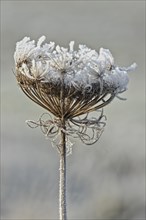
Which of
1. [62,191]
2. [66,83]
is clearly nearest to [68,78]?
[66,83]

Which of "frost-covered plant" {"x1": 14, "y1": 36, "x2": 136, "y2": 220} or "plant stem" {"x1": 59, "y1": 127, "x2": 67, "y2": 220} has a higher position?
"frost-covered plant" {"x1": 14, "y1": 36, "x2": 136, "y2": 220}

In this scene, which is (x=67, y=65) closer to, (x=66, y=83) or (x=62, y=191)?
(x=66, y=83)

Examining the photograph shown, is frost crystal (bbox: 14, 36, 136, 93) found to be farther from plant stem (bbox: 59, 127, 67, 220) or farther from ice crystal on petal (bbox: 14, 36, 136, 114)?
plant stem (bbox: 59, 127, 67, 220)

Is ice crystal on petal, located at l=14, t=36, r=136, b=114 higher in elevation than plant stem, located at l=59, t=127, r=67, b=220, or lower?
higher

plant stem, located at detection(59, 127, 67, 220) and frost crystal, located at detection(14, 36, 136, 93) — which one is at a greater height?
frost crystal, located at detection(14, 36, 136, 93)

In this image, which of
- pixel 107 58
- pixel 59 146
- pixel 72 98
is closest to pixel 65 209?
pixel 59 146

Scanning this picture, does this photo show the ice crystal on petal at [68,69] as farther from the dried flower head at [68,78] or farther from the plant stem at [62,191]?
the plant stem at [62,191]

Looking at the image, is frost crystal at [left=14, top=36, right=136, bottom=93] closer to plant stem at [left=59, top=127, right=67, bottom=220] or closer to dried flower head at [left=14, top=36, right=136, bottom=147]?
dried flower head at [left=14, top=36, right=136, bottom=147]
